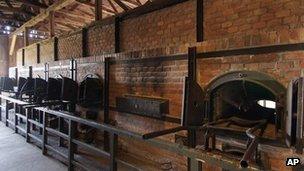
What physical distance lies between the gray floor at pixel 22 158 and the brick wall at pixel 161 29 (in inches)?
81.2

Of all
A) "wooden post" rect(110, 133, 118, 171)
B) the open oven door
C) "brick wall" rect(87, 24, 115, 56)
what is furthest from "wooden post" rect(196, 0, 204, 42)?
"brick wall" rect(87, 24, 115, 56)

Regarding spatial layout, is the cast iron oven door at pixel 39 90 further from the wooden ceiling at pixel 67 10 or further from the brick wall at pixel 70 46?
the wooden ceiling at pixel 67 10

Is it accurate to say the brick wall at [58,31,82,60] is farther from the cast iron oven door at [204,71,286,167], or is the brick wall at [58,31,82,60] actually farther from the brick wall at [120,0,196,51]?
the cast iron oven door at [204,71,286,167]

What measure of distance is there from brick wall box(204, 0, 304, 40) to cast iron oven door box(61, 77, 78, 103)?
8.93 feet

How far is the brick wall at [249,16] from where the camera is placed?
227cm

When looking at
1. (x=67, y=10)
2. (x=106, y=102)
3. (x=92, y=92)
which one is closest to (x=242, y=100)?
(x=106, y=102)

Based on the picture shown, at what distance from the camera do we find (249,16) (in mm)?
2561

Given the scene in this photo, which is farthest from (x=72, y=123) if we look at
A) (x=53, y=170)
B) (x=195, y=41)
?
(x=195, y=41)

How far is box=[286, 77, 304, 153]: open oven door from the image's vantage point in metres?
1.65

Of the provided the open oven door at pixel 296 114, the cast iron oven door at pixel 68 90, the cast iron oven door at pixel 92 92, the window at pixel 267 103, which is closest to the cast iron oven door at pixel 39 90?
the cast iron oven door at pixel 68 90

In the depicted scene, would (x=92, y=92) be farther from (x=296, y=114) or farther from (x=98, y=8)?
(x=296, y=114)

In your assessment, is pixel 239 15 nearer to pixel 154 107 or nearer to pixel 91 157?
pixel 154 107

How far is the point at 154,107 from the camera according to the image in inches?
133

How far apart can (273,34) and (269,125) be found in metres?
0.89
